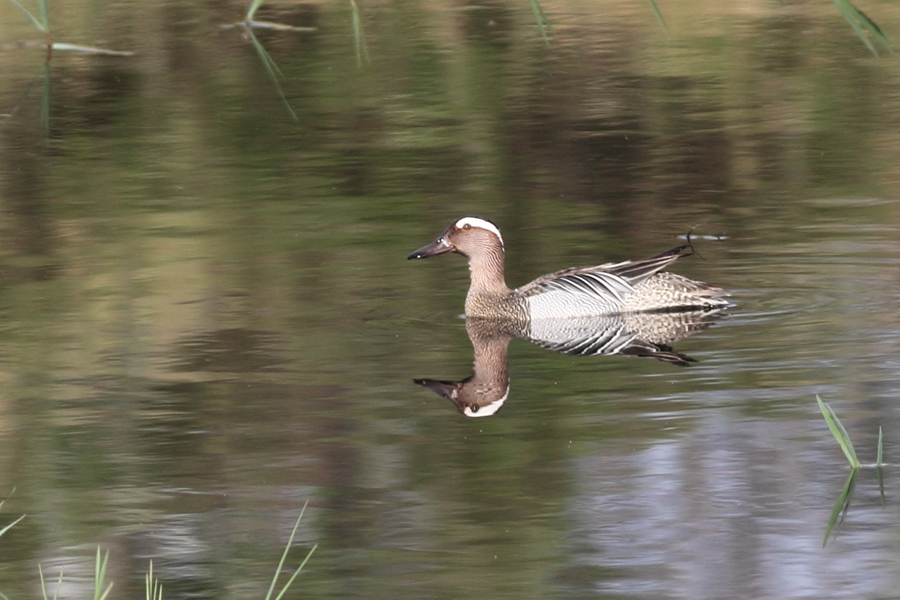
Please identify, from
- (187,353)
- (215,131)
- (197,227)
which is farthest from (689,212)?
(215,131)

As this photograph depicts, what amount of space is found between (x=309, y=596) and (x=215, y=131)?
1202cm

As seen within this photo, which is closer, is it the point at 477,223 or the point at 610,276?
the point at 610,276

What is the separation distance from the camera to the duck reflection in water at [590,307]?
9883 millimetres

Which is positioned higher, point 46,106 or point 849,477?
point 849,477

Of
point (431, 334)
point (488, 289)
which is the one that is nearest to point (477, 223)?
point (488, 289)

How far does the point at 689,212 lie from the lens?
12.9 metres

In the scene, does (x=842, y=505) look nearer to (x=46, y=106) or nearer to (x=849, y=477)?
(x=849, y=477)

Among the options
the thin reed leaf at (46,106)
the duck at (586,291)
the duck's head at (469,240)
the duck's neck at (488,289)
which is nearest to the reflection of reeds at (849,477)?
the duck at (586,291)

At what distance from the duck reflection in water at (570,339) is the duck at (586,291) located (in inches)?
2.3

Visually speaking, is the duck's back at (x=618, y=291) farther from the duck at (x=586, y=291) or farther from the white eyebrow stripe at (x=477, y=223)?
the white eyebrow stripe at (x=477, y=223)

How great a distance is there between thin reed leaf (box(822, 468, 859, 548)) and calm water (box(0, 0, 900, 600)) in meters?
0.04

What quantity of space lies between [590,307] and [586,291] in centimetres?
14

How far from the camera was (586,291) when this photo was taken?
402 inches

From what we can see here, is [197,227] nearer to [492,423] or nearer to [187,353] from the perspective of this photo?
[187,353]
